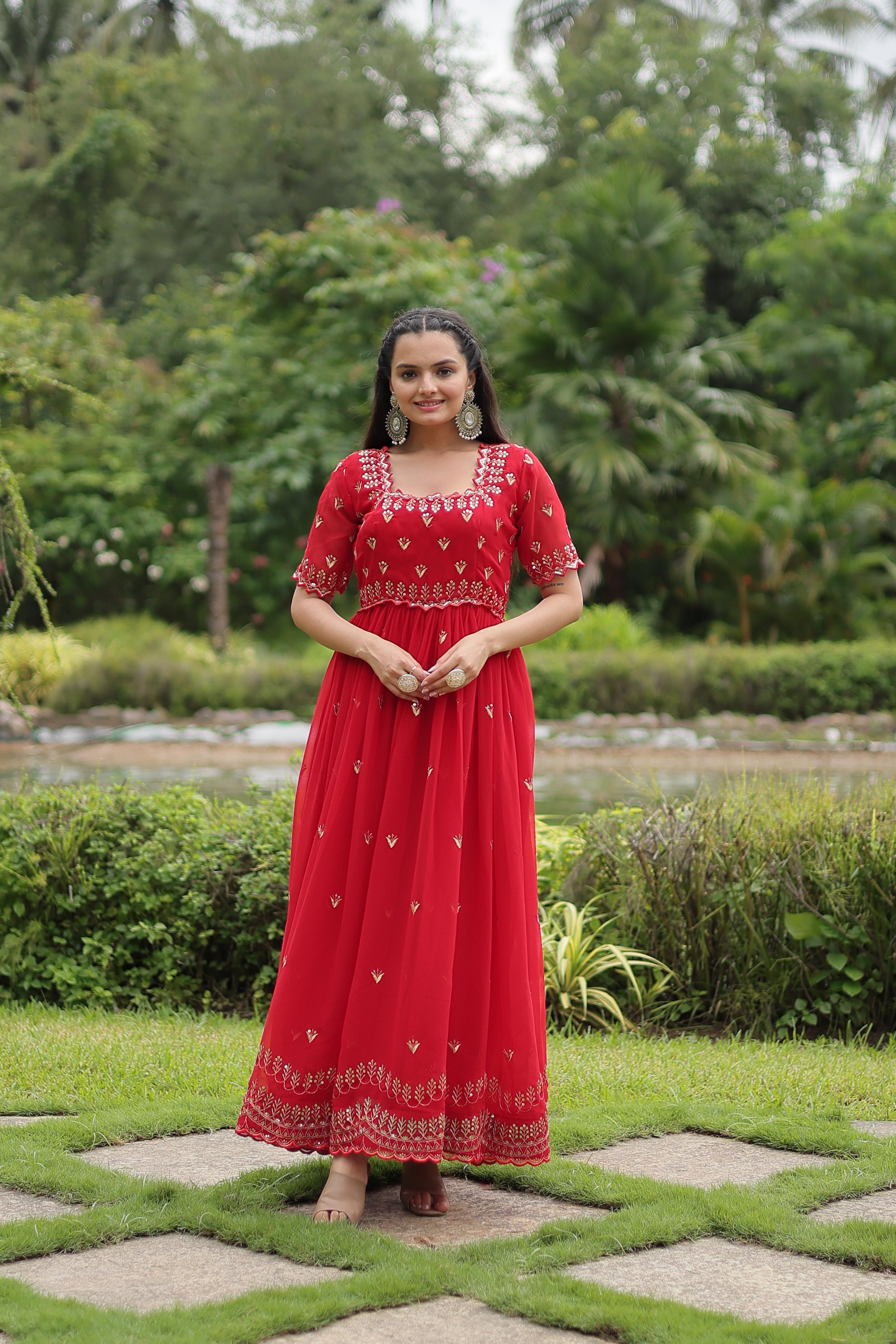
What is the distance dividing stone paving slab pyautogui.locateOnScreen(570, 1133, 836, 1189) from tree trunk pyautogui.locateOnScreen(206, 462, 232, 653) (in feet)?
44.6

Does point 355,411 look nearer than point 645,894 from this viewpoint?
No

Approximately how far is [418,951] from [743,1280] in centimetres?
80

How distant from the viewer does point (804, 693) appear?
14141 millimetres

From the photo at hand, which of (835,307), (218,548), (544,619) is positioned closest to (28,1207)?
(544,619)

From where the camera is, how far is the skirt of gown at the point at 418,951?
2572mm

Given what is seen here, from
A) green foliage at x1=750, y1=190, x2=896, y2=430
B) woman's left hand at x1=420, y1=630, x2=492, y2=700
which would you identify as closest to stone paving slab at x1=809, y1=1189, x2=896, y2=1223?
woman's left hand at x1=420, y1=630, x2=492, y2=700

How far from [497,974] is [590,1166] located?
499mm

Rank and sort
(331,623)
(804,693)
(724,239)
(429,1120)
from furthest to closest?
(724,239) < (804,693) < (331,623) < (429,1120)

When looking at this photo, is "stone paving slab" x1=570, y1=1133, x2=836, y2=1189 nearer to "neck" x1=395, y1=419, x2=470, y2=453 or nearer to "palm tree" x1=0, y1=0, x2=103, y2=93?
"neck" x1=395, y1=419, x2=470, y2=453

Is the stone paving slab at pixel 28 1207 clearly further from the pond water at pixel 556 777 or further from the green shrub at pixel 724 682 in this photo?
the green shrub at pixel 724 682

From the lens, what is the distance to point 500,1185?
2.83 metres

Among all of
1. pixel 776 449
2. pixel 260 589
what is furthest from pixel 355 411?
pixel 776 449

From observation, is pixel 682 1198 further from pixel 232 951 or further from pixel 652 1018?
pixel 232 951

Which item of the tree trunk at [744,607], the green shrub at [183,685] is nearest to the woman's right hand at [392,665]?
the green shrub at [183,685]
